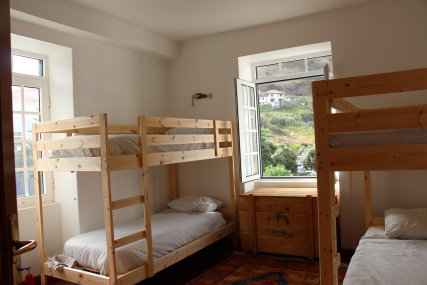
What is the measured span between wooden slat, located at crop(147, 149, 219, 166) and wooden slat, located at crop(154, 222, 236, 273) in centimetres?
80

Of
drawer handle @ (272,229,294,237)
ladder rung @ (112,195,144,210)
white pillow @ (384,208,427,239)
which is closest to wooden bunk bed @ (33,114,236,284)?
ladder rung @ (112,195,144,210)

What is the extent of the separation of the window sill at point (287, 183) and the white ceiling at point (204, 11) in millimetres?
1887

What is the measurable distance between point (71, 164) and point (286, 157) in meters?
2.64

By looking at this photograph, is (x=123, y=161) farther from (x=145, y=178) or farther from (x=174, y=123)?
(x=174, y=123)

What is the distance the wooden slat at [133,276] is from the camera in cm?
254

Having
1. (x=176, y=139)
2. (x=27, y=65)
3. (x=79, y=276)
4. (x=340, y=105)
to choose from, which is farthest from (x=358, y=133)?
(x=27, y=65)

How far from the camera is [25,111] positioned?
3.36 m

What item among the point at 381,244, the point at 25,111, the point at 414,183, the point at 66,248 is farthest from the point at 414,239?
the point at 25,111

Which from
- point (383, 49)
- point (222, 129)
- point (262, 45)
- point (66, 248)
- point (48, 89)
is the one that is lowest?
point (66, 248)

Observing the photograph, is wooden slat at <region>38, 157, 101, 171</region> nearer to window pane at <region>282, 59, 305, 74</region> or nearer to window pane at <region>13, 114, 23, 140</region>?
window pane at <region>13, 114, 23, 140</region>

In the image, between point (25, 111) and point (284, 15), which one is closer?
point (25, 111)

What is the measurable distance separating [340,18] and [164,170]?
2.75m

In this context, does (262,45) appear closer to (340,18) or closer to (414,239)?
(340,18)

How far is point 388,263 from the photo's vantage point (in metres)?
2.14
